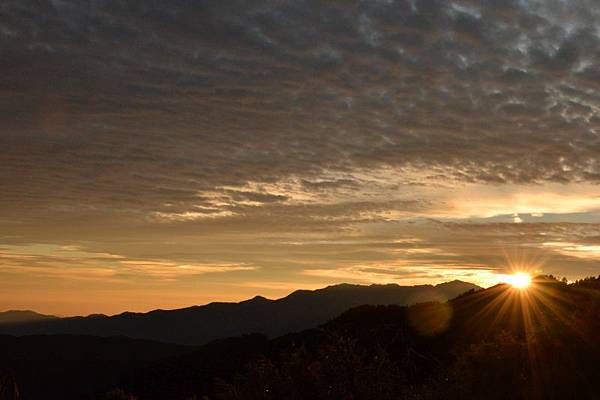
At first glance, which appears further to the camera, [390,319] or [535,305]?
[390,319]

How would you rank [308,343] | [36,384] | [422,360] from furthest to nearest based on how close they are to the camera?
[36,384] < [308,343] < [422,360]

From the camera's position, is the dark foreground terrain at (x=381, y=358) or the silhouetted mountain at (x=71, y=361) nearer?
the dark foreground terrain at (x=381, y=358)

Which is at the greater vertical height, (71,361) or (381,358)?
(381,358)

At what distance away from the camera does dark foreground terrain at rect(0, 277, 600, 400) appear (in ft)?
94.5

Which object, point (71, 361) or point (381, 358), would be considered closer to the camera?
point (381, 358)

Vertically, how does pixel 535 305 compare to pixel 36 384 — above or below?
above

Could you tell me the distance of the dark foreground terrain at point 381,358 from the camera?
94.5 feet

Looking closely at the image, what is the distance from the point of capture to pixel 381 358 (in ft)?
95.2

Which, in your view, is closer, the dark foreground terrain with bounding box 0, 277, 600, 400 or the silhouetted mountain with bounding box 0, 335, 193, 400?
the dark foreground terrain with bounding box 0, 277, 600, 400

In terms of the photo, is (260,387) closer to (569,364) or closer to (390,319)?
(569,364)

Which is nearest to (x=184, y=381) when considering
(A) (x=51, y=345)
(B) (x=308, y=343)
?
(B) (x=308, y=343)

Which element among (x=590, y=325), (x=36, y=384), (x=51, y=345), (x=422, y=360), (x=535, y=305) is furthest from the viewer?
(x=51, y=345)

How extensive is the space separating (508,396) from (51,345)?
164148 millimetres

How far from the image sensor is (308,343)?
88.0 m
